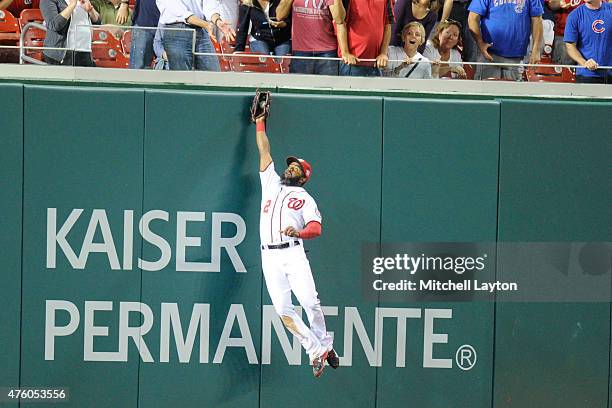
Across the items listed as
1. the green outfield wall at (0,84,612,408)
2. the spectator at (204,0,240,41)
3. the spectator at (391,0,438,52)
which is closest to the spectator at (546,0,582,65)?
the green outfield wall at (0,84,612,408)

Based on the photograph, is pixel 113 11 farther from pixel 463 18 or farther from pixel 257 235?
pixel 463 18

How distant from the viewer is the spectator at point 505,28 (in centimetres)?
910

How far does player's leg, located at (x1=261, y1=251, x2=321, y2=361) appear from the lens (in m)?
8.73

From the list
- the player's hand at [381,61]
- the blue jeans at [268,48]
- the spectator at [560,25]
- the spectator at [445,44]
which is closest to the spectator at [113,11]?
the blue jeans at [268,48]

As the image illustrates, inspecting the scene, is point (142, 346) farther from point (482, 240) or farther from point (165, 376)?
point (482, 240)

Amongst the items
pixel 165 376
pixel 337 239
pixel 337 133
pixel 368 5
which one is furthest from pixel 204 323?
pixel 368 5

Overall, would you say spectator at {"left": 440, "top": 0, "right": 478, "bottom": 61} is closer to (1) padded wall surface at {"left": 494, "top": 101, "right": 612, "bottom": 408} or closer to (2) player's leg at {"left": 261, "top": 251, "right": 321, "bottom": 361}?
(1) padded wall surface at {"left": 494, "top": 101, "right": 612, "bottom": 408}

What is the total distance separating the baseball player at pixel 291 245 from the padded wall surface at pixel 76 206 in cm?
98

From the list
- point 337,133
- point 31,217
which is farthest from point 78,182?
point 337,133

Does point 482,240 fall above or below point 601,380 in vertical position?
above

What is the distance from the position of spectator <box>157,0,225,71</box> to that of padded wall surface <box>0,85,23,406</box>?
1.19 metres

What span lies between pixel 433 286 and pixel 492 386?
0.92 metres

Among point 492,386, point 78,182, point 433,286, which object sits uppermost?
point 78,182

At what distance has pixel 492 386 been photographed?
891 cm
